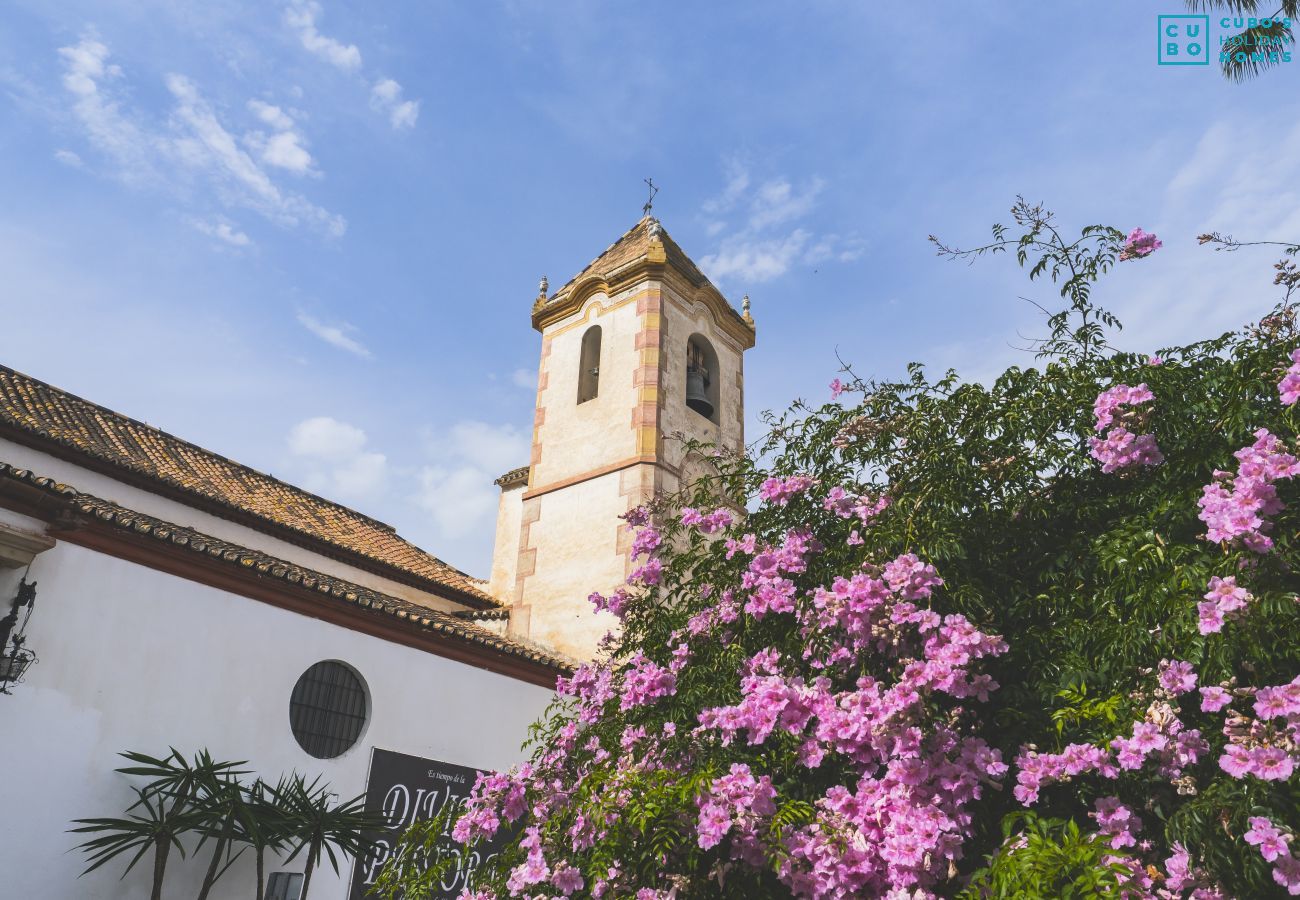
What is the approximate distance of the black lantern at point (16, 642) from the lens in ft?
26.9

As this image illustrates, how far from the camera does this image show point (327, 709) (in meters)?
10.8

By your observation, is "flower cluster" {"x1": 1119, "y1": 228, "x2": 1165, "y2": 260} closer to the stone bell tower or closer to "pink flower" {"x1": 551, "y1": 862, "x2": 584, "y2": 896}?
"pink flower" {"x1": 551, "y1": 862, "x2": 584, "y2": 896}

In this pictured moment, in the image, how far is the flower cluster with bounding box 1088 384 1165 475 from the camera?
14.2 ft

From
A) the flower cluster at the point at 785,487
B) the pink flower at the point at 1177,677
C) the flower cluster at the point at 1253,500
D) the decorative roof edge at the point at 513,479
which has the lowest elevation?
the pink flower at the point at 1177,677

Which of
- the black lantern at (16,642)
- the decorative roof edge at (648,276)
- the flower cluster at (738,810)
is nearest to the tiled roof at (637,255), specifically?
the decorative roof edge at (648,276)

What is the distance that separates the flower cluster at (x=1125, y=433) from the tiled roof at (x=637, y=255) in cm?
1322

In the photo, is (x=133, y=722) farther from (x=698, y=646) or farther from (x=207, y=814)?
(x=698, y=646)

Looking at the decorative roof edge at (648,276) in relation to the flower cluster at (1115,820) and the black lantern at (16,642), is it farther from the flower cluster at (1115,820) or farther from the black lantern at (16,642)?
the flower cluster at (1115,820)

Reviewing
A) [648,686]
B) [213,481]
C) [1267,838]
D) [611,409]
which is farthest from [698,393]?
[1267,838]

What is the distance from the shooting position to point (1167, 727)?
11.3 ft

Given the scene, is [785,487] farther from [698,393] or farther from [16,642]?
[698,393]

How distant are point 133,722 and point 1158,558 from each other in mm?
8952

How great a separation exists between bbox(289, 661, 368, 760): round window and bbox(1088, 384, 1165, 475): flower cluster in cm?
901

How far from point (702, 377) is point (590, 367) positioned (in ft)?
6.85
